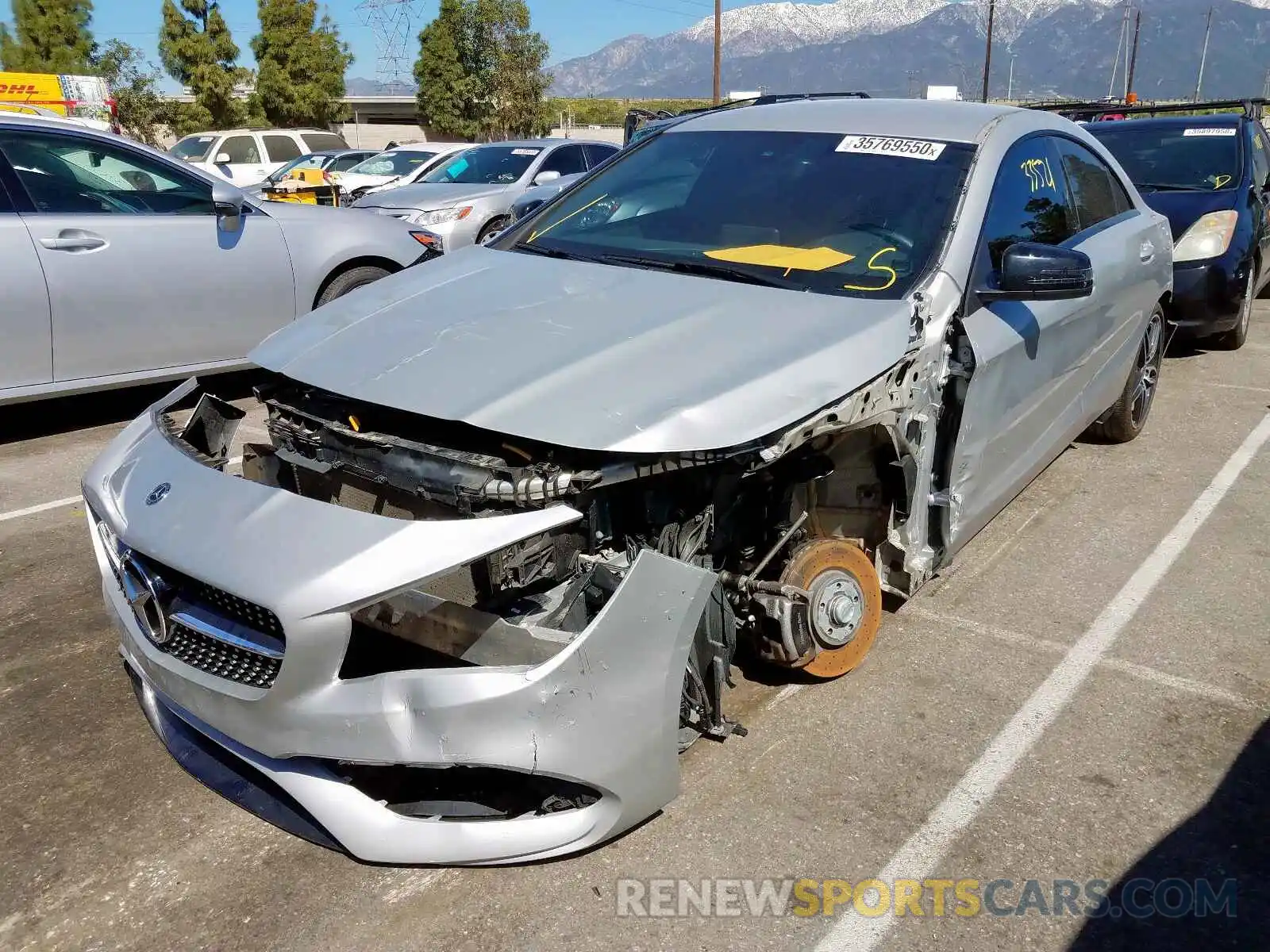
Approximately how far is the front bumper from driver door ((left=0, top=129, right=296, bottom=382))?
20.3ft

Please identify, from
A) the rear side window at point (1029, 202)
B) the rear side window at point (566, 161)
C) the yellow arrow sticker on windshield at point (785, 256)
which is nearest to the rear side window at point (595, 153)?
the rear side window at point (566, 161)

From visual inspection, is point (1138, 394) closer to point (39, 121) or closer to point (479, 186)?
point (39, 121)

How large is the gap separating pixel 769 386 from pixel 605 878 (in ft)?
4.17

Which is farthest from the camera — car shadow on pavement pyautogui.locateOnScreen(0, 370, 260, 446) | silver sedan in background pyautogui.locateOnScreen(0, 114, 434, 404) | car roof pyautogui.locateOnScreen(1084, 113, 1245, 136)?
car roof pyautogui.locateOnScreen(1084, 113, 1245, 136)

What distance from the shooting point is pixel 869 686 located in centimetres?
327

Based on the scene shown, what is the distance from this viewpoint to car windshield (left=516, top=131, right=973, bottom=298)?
10.6 feet

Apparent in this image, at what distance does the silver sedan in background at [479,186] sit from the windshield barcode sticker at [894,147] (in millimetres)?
6115

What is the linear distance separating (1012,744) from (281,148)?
21.9m

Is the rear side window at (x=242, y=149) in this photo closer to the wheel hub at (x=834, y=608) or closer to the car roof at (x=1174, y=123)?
the car roof at (x=1174, y=123)

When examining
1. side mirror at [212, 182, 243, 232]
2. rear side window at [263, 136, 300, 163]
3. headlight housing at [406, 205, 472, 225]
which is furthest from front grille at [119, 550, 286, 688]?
rear side window at [263, 136, 300, 163]

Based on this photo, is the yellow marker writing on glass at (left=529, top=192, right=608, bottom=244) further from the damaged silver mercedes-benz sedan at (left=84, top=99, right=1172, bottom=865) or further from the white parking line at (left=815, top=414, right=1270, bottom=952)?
the white parking line at (left=815, top=414, right=1270, bottom=952)

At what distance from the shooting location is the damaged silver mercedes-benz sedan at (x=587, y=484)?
2182 millimetres

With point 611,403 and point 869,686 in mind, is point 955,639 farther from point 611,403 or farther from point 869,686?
point 611,403

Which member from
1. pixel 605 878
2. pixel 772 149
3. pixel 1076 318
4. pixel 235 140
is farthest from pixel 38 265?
pixel 235 140
